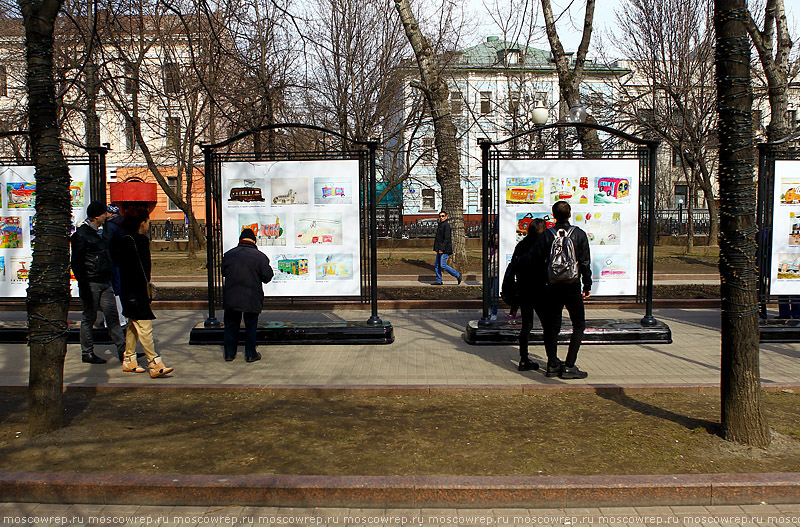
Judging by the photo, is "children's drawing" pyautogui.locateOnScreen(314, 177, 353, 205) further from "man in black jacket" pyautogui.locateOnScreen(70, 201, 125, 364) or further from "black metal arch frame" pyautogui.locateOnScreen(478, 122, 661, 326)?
"man in black jacket" pyautogui.locateOnScreen(70, 201, 125, 364)

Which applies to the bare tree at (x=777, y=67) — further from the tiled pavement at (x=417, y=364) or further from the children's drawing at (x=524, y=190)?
the children's drawing at (x=524, y=190)

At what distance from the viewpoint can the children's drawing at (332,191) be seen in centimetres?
889

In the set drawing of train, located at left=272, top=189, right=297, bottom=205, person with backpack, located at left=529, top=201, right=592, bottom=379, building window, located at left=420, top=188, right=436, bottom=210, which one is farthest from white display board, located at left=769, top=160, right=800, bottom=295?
building window, located at left=420, top=188, right=436, bottom=210

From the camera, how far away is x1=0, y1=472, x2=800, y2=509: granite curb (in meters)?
4.23

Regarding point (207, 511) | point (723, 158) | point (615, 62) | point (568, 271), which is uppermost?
point (615, 62)

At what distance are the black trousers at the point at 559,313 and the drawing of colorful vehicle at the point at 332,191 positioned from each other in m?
3.27

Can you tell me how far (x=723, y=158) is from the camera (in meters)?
5.04

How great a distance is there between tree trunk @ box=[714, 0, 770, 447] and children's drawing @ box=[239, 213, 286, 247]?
572cm

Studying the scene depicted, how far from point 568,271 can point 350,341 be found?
3396mm

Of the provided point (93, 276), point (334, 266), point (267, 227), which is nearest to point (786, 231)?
point (334, 266)

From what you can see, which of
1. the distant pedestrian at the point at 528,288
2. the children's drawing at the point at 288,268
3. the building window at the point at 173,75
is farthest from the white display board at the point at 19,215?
the building window at the point at 173,75

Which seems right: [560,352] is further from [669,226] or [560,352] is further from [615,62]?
[669,226]

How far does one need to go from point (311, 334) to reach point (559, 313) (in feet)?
11.5

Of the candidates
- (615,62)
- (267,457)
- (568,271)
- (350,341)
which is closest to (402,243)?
(615,62)
